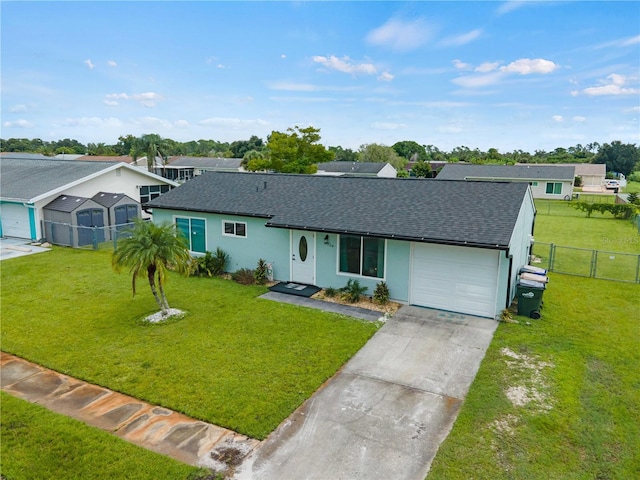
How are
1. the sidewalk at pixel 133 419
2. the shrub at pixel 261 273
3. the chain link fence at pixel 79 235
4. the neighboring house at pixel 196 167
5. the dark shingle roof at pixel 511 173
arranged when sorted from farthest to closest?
the neighboring house at pixel 196 167
the dark shingle roof at pixel 511 173
the chain link fence at pixel 79 235
the shrub at pixel 261 273
the sidewalk at pixel 133 419

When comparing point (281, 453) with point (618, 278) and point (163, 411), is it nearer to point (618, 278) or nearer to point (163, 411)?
point (163, 411)

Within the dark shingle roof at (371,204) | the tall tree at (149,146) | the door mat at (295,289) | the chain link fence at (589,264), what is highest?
the tall tree at (149,146)

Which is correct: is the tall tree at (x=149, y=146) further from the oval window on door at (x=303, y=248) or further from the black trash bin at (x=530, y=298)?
the black trash bin at (x=530, y=298)

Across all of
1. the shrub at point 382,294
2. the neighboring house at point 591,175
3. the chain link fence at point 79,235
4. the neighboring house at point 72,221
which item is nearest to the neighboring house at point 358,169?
the neighboring house at point 591,175

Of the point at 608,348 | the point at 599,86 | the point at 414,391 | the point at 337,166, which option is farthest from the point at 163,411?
the point at 337,166

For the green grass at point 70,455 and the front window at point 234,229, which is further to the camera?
the front window at point 234,229

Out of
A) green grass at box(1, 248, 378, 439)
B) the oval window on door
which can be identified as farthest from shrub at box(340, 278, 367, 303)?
the oval window on door
